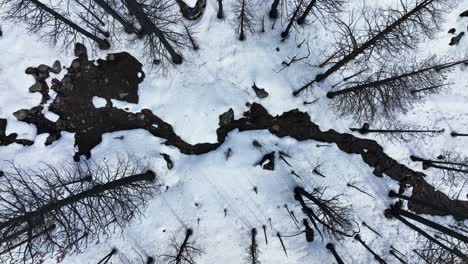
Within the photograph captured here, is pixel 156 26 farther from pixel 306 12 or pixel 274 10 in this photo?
pixel 306 12

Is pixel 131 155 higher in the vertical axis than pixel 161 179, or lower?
higher

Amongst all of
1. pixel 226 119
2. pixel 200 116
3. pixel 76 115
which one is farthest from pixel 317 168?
pixel 76 115

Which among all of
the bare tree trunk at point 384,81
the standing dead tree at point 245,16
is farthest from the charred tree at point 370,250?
the standing dead tree at point 245,16

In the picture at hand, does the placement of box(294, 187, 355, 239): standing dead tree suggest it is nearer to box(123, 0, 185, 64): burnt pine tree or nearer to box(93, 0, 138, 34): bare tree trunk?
box(123, 0, 185, 64): burnt pine tree

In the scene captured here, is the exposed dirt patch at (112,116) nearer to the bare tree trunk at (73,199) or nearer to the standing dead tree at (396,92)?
the standing dead tree at (396,92)

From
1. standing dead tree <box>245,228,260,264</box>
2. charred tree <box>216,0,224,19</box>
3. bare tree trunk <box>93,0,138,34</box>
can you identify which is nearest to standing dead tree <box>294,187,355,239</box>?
standing dead tree <box>245,228,260,264</box>

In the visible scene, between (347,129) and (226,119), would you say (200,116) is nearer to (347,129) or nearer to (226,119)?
(226,119)

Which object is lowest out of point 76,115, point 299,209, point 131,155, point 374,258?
point 374,258
